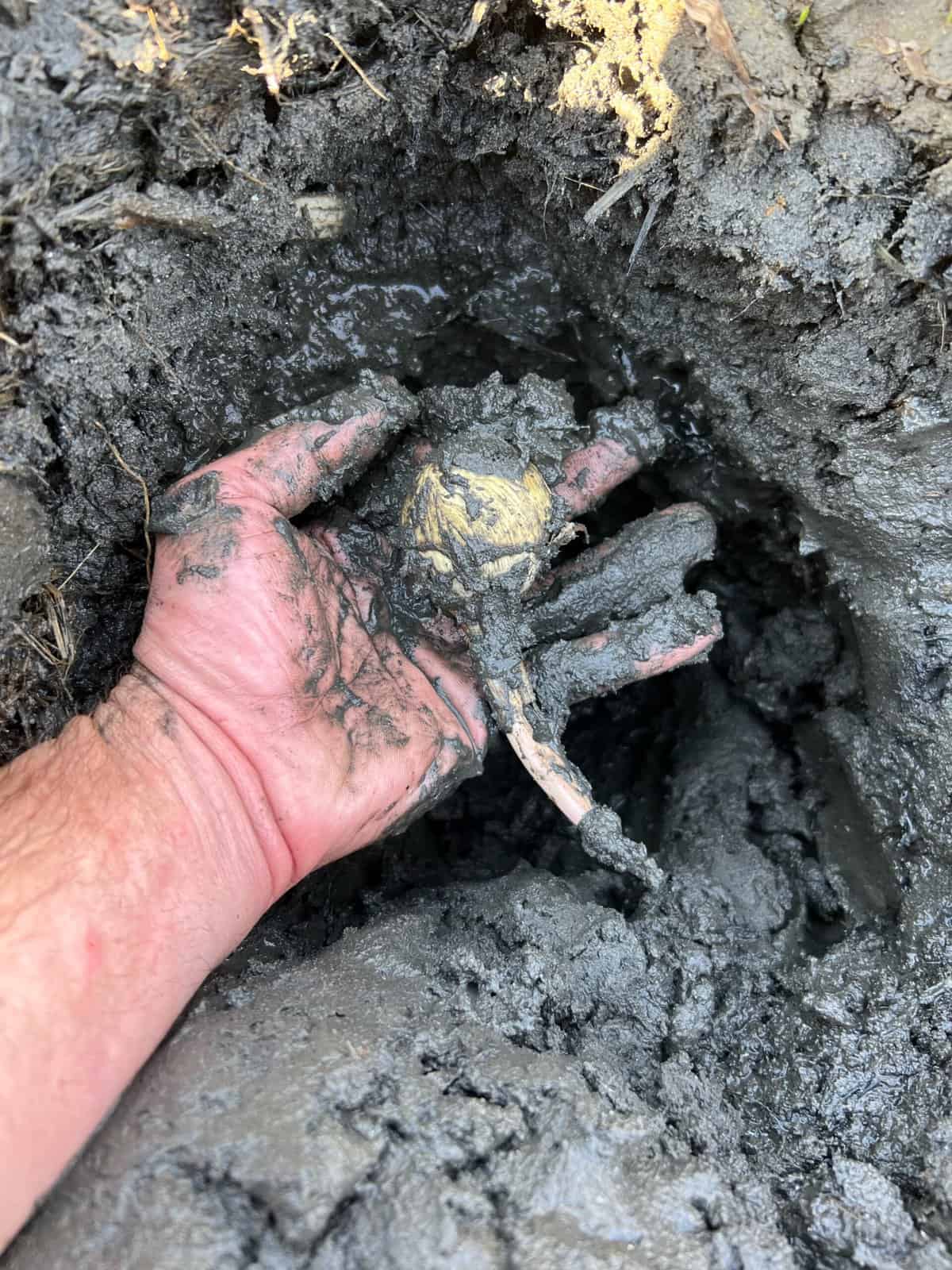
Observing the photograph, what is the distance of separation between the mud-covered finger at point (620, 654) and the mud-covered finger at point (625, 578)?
9 centimetres

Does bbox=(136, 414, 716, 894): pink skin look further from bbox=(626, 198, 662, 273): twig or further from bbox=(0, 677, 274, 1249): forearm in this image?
bbox=(626, 198, 662, 273): twig

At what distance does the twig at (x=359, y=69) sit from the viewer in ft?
6.12

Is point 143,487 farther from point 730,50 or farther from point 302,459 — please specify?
point 730,50

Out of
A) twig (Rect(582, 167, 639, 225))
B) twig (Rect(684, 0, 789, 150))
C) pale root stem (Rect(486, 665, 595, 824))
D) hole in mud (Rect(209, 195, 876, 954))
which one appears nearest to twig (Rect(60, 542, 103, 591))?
hole in mud (Rect(209, 195, 876, 954))

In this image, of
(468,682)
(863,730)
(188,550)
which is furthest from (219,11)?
(863,730)

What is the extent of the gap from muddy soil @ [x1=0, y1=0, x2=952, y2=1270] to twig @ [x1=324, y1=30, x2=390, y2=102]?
0.01 metres

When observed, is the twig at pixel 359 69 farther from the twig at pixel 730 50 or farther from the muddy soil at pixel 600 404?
the twig at pixel 730 50

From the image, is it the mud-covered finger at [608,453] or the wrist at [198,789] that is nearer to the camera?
the wrist at [198,789]

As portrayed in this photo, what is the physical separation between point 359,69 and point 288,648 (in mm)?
1339

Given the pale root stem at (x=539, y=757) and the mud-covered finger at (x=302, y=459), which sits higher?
the mud-covered finger at (x=302, y=459)

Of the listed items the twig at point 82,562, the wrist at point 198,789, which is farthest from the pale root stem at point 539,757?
the twig at point 82,562

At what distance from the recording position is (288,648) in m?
1.94

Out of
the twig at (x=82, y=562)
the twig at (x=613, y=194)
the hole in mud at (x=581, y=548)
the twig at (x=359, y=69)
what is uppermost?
the twig at (x=359, y=69)

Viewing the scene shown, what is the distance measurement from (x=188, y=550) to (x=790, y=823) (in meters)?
1.86
